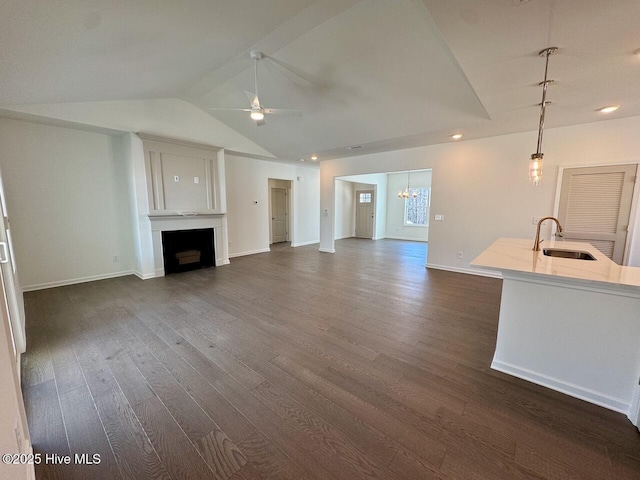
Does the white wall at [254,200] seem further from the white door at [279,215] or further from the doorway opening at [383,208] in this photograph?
the doorway opening at [383,208]

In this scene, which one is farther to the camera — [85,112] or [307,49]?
[85,112]

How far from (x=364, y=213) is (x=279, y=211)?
3677 mm

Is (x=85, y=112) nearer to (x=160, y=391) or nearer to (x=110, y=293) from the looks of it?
(x=110, y=293)

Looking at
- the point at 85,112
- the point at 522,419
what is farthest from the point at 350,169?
the point at 522,419

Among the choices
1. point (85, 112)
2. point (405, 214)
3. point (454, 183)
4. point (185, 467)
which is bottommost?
point (185, 467)

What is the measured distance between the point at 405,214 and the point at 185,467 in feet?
33.8

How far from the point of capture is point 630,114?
3617 millimetres

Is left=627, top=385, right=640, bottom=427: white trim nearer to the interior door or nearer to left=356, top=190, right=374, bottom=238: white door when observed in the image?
the interior door

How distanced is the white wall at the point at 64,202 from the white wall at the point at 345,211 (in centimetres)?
699

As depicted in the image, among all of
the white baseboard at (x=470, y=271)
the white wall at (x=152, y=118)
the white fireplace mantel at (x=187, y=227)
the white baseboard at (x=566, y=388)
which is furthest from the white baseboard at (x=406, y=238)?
the white baseboard at (x=566, y=388)

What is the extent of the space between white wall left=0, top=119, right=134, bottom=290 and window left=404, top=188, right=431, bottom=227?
9077mm

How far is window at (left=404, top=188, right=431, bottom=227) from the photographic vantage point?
399 inches

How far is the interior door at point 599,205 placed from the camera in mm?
3830

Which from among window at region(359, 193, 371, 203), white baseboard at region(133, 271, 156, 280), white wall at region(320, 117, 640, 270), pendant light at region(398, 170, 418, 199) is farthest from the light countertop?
window at region(359, 193, 371, 203)
